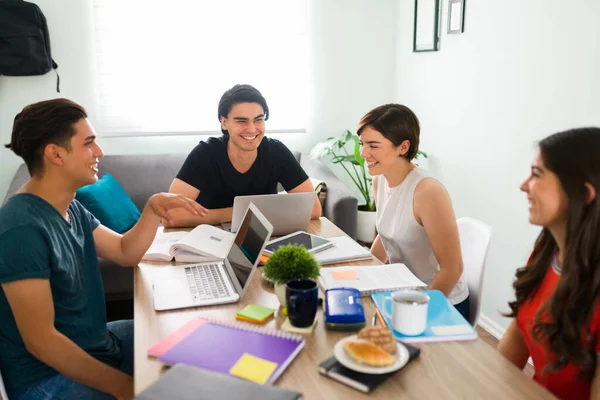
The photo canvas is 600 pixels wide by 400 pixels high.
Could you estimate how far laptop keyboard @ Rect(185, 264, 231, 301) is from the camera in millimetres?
1378

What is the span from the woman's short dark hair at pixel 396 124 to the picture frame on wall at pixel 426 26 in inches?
61.3

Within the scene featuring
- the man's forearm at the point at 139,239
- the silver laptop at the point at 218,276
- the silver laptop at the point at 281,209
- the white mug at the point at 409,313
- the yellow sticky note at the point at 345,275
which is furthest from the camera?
the silver laptop at the point at 281,209

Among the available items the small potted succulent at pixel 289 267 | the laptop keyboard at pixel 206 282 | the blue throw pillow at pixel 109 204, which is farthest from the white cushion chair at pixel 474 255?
the blue throw pillow at pixel 109 204

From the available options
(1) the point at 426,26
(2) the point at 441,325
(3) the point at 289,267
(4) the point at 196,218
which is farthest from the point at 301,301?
(1) the point at 426,26

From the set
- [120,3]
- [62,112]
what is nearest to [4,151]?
[120,3]

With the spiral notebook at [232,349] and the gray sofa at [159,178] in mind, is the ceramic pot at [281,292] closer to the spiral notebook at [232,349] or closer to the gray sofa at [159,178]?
the spiral notebook at [232,349]

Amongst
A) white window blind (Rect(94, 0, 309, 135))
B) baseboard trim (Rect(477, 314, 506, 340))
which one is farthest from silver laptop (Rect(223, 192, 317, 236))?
white window blind (Rect(94, 0, 309, 135))

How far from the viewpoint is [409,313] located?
111 cm

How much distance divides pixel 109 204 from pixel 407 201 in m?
1.73

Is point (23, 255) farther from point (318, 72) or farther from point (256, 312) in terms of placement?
point (318, 72)

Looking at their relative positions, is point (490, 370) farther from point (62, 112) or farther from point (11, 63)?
point (11, 63)

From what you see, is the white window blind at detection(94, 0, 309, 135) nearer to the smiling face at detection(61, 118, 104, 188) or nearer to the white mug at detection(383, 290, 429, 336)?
the smiling face at detection(61, 118, 104, 188)

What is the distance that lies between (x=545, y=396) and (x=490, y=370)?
0.37 ft

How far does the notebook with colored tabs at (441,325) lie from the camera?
1123 millimetres
